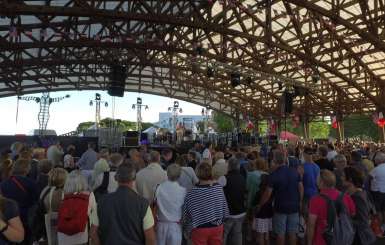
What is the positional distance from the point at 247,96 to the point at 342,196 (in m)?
25.5

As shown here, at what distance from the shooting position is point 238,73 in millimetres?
16297

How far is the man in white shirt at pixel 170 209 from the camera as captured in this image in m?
3.26

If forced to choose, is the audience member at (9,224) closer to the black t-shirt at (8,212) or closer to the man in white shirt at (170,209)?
the black t-shirt at (8,212)

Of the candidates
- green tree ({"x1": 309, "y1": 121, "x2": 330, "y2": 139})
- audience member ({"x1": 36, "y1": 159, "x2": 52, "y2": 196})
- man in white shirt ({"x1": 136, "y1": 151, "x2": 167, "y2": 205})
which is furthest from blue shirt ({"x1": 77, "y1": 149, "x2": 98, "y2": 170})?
green tree ({"x1": 309, "y1": 121, "x2": 330, "y2": 139})

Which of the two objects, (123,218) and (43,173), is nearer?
(123,218)

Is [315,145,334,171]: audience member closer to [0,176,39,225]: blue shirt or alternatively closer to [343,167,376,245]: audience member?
[343,167,376,245]: audience member

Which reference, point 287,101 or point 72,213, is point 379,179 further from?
point 287,101

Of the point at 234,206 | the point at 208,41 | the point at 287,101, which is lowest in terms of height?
the point at 234,206

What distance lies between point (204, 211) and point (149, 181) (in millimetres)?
1028

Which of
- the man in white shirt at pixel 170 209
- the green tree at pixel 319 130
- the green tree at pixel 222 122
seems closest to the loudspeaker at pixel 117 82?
the man in white shirt at pixel 170 209

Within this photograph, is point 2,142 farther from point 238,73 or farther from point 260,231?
point 260,231

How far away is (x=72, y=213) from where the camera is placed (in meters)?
2.76

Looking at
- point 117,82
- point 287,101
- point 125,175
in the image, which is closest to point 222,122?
point 287,101

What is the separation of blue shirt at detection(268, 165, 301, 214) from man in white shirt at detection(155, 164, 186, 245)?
1.28 meters
